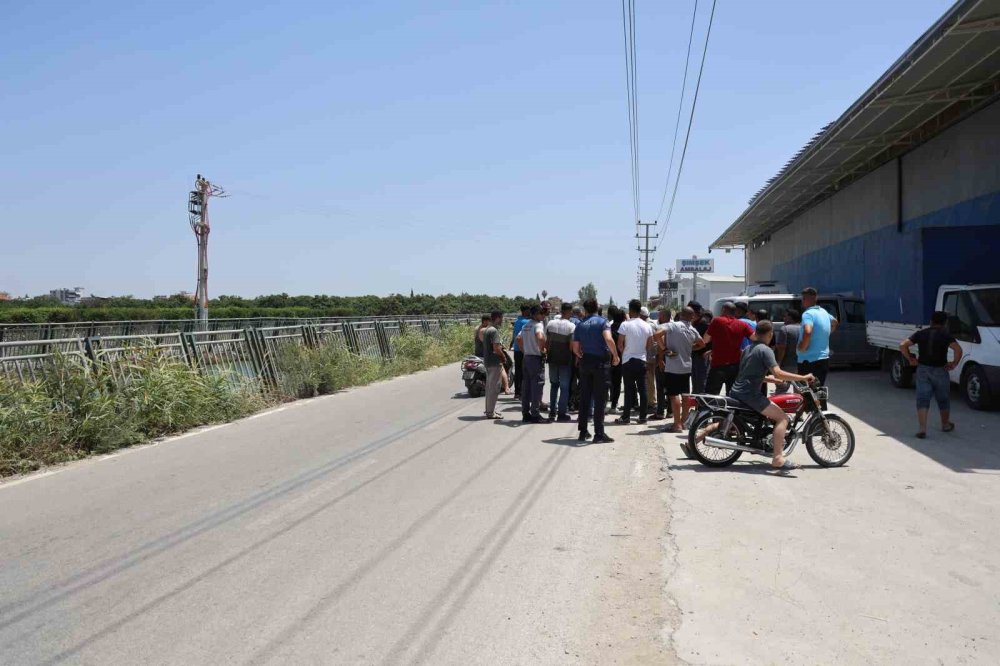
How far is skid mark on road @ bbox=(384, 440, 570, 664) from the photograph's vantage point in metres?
4.17

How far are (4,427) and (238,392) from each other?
196 inches

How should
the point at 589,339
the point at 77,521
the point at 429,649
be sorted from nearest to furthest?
the point at 429,649 < the point at 77,521 < the point at 589,339

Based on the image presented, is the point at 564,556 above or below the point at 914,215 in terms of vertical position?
below

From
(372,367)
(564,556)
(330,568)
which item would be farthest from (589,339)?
(372,367)

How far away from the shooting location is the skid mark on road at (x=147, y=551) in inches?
189

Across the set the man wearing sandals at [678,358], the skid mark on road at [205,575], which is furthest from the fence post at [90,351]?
the man wearing sandals at [678,358]

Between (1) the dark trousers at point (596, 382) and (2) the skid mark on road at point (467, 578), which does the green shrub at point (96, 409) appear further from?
(1) the dark trousers at point (596, 382)

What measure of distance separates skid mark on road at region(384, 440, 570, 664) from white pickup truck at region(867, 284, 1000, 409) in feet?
27.2

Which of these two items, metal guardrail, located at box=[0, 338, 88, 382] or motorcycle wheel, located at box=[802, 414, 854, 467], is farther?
metal guardrail, located at box=[0, 338, 88, 382]

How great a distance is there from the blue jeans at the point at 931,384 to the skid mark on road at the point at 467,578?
5477 millimetres

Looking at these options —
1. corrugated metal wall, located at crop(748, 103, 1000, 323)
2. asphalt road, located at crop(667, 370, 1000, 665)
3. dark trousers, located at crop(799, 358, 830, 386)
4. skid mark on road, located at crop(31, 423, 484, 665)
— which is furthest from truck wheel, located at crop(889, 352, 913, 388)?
skid mark on road, located at crop(31, 423, 484, 665)

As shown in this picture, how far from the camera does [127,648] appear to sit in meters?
4.19

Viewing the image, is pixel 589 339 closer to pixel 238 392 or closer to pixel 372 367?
pixel 238 392

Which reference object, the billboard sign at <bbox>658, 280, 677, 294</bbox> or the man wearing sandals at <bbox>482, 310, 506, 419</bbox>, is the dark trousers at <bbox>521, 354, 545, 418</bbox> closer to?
the man wearing sandals at <bbox>482, 310, 506, 419</bbox>
